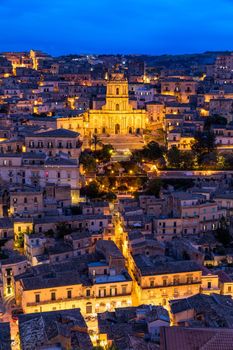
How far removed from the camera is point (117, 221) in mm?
27719

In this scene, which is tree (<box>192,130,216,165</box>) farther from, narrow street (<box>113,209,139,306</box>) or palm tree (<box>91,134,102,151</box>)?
narrow street (<box>113,209,139,306</box>)

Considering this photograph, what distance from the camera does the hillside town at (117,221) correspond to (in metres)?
17.6

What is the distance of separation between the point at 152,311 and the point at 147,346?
2404mm

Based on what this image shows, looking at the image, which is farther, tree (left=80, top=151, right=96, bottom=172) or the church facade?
the church facade

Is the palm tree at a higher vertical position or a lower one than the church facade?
lower

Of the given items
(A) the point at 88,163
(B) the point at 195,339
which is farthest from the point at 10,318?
(A) the point at 88,163

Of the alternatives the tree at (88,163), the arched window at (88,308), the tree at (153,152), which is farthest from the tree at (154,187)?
the arched window at (88,308)

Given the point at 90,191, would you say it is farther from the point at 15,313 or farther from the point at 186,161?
the point at 15,313

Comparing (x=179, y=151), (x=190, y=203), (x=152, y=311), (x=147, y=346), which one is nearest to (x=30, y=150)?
(x=179, y=151)

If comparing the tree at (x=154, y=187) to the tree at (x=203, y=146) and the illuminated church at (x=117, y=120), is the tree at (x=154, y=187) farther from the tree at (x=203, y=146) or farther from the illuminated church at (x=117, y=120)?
the illuminated church at (x=117, y=120)

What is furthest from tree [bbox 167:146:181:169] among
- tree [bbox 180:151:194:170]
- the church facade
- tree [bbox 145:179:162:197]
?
the church facade

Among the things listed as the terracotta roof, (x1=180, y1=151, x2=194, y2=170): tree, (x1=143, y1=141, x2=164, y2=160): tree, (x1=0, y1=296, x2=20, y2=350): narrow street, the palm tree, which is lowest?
(x1=0, y1=296, x2=20, y2=350): narrow street

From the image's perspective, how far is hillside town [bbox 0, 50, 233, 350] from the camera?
17.6m

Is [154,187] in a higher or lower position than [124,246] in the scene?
higher
